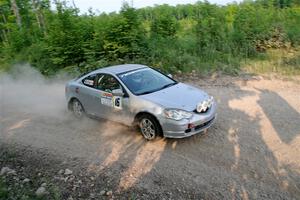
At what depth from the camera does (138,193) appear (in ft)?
17.1

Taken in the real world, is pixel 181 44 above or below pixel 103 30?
below

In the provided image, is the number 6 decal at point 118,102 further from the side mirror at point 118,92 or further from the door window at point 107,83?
the door window at point 107,83

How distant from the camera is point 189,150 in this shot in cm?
650

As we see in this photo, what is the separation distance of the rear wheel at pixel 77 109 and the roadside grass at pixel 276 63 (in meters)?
6.86

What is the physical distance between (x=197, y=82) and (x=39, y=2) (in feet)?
79.3

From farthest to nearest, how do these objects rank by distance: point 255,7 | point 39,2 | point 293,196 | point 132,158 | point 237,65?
point 39,2 < point 255,7 < point 237,65 < point 132,158 < point 293,196

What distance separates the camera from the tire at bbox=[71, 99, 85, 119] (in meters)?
8.84

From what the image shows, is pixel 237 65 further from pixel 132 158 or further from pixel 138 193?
pixel 138 193

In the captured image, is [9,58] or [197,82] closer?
[197,82]

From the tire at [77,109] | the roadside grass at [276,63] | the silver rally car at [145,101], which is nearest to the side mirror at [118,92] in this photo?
the silver rally car at [145,101]

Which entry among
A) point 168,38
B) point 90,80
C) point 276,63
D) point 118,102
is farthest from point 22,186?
point 276,63

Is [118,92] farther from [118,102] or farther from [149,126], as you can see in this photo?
[149,126]

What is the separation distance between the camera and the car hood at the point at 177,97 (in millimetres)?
6641

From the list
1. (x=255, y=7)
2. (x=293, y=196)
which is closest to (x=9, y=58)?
(x=255, y=7)
